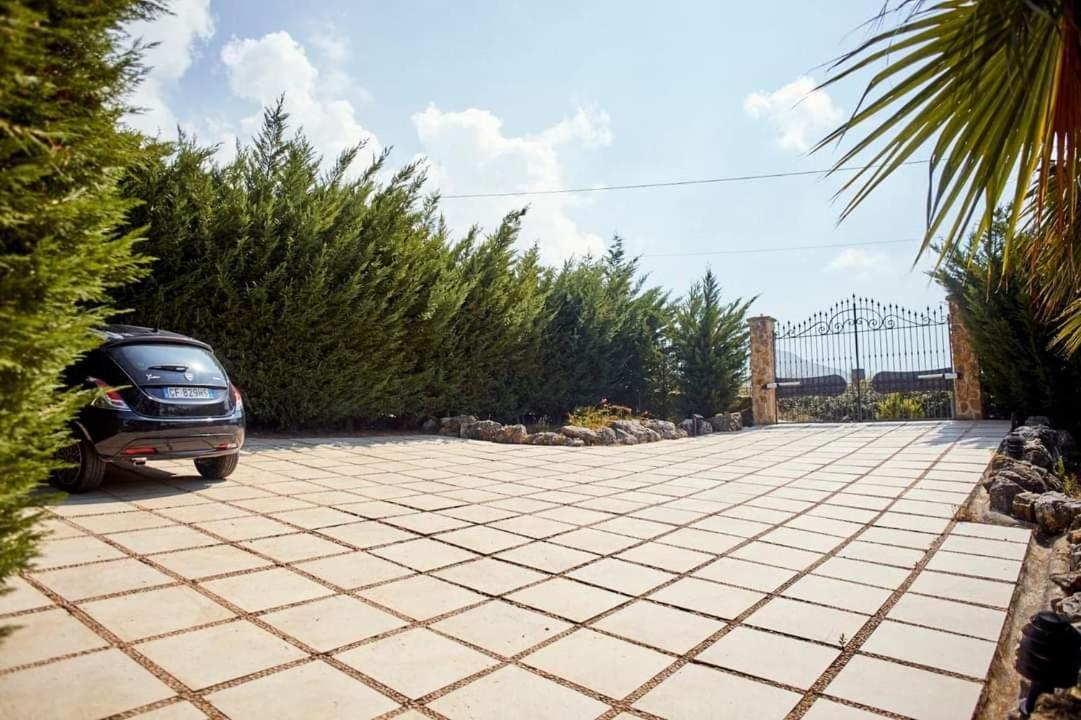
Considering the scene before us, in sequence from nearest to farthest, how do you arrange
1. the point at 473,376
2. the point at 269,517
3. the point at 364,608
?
the point at 364,608 → the point at 269,517 → the point at 473,376

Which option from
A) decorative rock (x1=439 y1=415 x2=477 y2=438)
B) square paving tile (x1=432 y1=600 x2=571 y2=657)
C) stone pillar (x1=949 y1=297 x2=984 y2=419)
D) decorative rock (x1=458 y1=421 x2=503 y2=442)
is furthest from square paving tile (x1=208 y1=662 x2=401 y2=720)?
stone pillar (x1=949 y1=297 x2=984 y2=419)

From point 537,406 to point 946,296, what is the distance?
855 cm

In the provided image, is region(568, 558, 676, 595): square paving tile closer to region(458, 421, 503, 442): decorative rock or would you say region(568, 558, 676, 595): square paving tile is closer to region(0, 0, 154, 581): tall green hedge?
region(0, 0, 154, 581): tall green hedge

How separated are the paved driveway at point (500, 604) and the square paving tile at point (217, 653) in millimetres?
10

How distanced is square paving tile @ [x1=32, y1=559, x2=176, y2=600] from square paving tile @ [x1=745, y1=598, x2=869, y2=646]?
2.85 metres

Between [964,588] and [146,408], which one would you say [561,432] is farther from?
[964,588]

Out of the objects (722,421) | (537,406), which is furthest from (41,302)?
(722,421)

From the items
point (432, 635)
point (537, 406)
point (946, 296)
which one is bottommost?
point (432, 635)

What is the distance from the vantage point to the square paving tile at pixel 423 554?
3420mm

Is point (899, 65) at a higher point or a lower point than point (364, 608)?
higher

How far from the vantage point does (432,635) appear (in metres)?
2.53

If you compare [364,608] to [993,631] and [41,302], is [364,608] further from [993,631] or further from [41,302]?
[993,631]

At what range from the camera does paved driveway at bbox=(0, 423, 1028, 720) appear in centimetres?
206

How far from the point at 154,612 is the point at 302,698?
1.04 m
